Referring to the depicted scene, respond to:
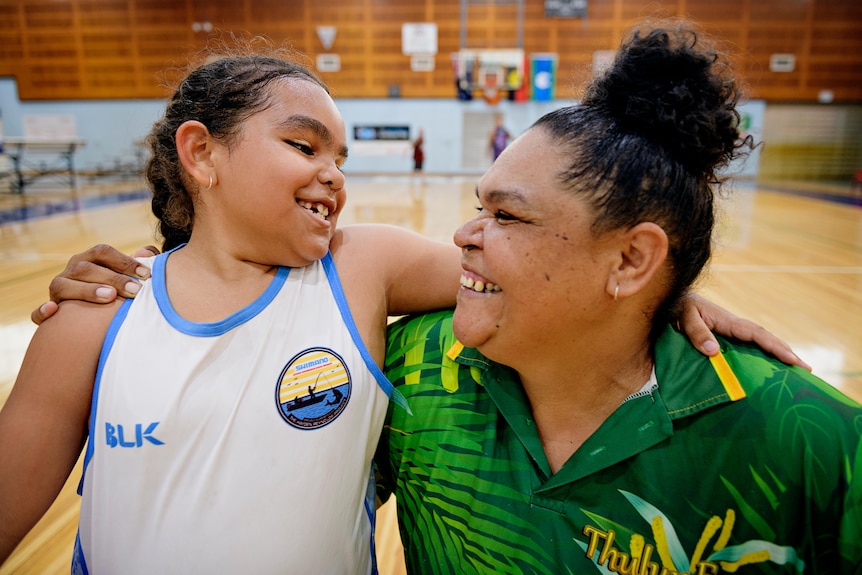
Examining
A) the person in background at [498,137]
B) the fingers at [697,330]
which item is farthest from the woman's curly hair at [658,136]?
the person in background at [498,137]

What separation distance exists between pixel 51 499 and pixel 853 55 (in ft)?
62.2

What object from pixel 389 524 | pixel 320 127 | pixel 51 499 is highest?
pixel 320 127

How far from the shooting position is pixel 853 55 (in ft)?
48.7

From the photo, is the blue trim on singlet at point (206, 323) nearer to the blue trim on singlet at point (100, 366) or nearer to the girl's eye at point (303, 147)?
the blue trim on singlet at point (100, 366)

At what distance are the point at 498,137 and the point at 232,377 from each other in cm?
1444

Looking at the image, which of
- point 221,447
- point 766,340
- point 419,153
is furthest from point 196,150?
point 419,153

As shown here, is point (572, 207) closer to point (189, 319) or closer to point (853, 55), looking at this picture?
point (189, 319)

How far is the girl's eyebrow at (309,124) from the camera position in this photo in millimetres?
1011

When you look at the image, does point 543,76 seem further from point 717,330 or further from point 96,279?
point 96,279

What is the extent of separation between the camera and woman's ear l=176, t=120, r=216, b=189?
42.1 inches

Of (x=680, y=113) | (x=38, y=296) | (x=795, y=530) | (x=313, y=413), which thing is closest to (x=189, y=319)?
(x=313, y=413)

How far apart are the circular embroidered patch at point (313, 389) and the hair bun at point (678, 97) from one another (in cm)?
60

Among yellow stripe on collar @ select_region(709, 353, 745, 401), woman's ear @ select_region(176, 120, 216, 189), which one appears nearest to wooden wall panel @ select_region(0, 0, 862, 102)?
woman's ear @ select_region(176, 120, 216, 189)

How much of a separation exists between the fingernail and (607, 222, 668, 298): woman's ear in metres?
0.80
